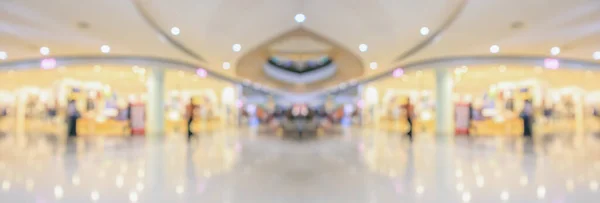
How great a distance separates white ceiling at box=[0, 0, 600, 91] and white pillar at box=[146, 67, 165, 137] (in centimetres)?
132

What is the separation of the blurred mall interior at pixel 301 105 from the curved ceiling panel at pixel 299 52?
165mm

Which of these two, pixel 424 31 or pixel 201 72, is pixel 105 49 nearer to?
pixel 201 72

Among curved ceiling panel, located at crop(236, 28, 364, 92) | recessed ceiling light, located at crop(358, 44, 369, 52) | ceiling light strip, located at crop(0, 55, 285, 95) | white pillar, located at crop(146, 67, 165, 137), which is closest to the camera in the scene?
recessed ceiling light, located at crop(358, 44, 369, 52)

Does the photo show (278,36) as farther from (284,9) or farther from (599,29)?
(599,29)

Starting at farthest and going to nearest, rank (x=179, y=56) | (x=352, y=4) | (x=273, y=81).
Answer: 1. (x=273, y=81)
2. (x=179, y=56)
3. (x=352, y=4)

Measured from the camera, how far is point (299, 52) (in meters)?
15.0

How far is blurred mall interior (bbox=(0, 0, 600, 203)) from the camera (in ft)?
12.9

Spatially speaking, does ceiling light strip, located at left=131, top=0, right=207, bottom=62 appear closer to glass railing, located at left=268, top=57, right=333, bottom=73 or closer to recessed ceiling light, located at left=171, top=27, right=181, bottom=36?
recessed ceiling light, located at left=171, top=27, right=181, bottom=36

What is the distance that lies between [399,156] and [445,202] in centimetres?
346

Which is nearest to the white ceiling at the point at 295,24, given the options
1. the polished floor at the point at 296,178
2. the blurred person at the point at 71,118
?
the blurred person at the point at 71,118

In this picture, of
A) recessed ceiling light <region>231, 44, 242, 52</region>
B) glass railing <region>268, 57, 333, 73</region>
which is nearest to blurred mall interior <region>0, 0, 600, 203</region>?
recessed ceiling light <region>231, 44, 242, 52</region>

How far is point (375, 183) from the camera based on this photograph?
4.06 metres

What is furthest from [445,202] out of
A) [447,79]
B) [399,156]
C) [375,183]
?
[447,79]

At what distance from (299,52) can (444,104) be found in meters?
6.19
